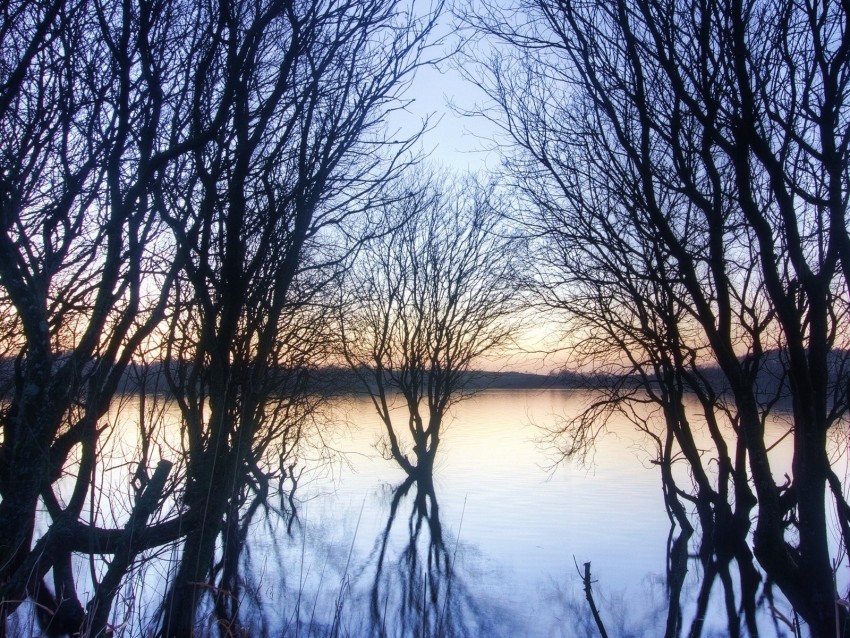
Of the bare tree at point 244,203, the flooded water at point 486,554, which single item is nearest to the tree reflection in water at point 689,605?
the flooded water at point 486,554

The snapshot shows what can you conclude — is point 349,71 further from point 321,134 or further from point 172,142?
point 172,142

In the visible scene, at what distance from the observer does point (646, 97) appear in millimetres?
6246

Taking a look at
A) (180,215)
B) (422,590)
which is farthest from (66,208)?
(422,590)

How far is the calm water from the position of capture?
11.7 meters

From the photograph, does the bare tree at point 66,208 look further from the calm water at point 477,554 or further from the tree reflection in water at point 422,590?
the tree reflection in water at point 422,590

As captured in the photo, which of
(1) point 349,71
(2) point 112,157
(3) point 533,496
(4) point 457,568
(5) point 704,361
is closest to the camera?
(2) point 112,157

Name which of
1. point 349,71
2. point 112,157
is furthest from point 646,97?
point 112,157

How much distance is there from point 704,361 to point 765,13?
28.0 feet

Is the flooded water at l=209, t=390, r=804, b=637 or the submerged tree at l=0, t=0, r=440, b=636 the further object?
the flooded water at l=209, t=390, r=804, b=637

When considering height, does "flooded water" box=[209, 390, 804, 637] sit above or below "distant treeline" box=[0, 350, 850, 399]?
below

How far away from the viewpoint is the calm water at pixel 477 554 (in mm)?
11695

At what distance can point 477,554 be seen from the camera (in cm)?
1608

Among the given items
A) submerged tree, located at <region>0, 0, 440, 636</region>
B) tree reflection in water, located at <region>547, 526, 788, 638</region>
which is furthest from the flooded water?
submerged tree, located at <region>0, 0, 440, 636</region>

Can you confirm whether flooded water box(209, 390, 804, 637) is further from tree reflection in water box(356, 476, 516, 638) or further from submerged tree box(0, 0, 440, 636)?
submerged tree box(0, 0, 440, 636)
